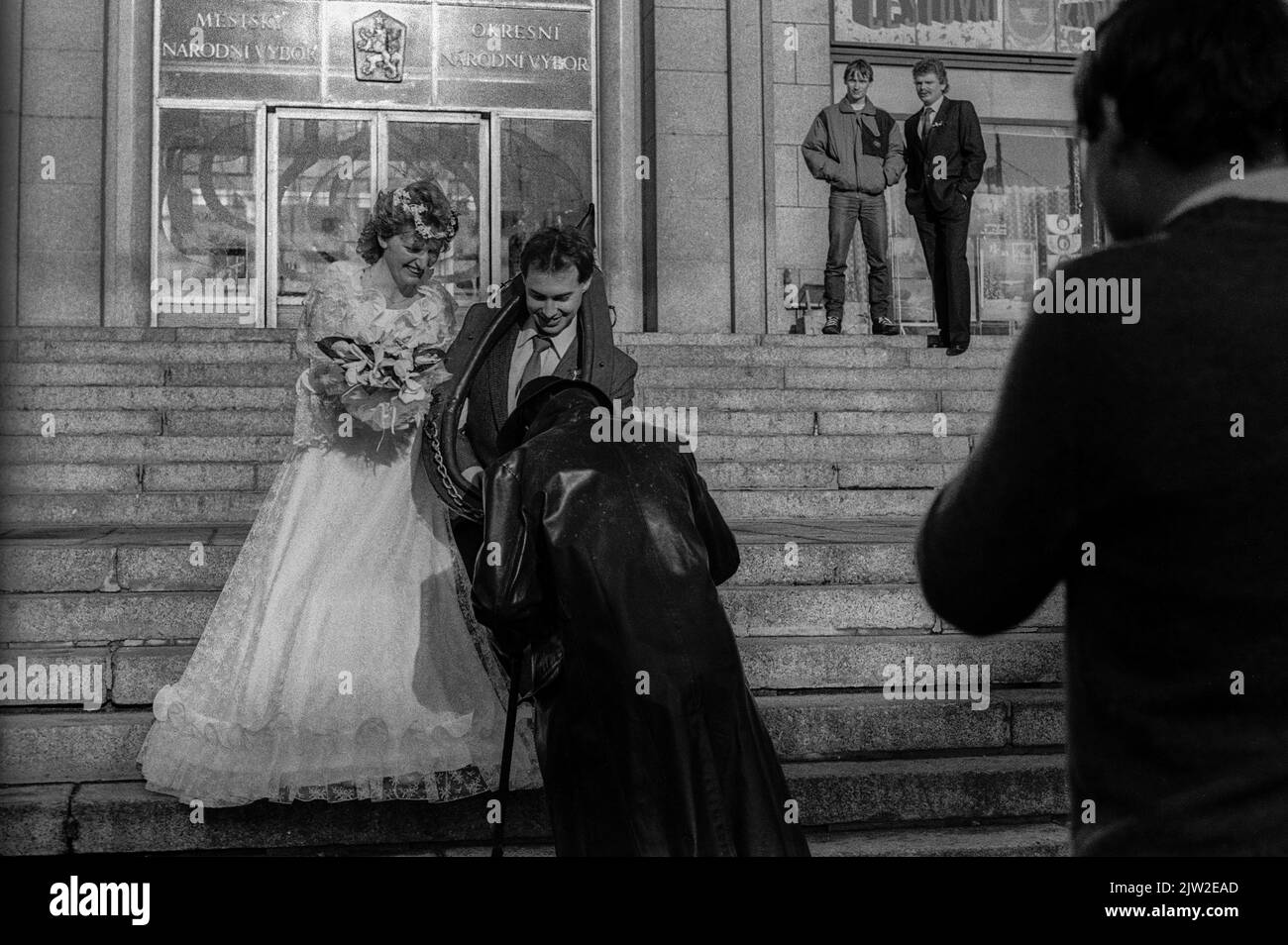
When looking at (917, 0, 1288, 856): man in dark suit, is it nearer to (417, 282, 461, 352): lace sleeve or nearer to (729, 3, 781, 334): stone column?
(417, 282, 461, 352): lace sleeve

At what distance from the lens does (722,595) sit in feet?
17.7

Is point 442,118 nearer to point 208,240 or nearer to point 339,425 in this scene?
point 208,240

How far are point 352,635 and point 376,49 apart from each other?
417 inches

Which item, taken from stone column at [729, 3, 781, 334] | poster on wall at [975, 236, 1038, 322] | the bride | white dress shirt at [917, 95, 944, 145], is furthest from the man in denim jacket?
the bride

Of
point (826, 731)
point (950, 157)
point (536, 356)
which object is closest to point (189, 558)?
point (536, 356)

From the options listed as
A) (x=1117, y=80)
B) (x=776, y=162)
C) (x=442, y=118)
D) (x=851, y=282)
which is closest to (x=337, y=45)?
(x=442, y=118)

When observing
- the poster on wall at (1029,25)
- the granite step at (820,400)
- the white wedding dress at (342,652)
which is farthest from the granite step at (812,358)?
the poster on wall at (1029,25)

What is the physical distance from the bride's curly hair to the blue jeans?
6.56 metres

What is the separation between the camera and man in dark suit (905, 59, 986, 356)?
32.3 ft

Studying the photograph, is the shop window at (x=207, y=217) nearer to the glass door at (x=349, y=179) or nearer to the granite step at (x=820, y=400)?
the glass door at (x=349, y=179)

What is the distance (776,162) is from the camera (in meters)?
12.8

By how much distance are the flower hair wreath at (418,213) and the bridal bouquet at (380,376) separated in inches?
13.1
